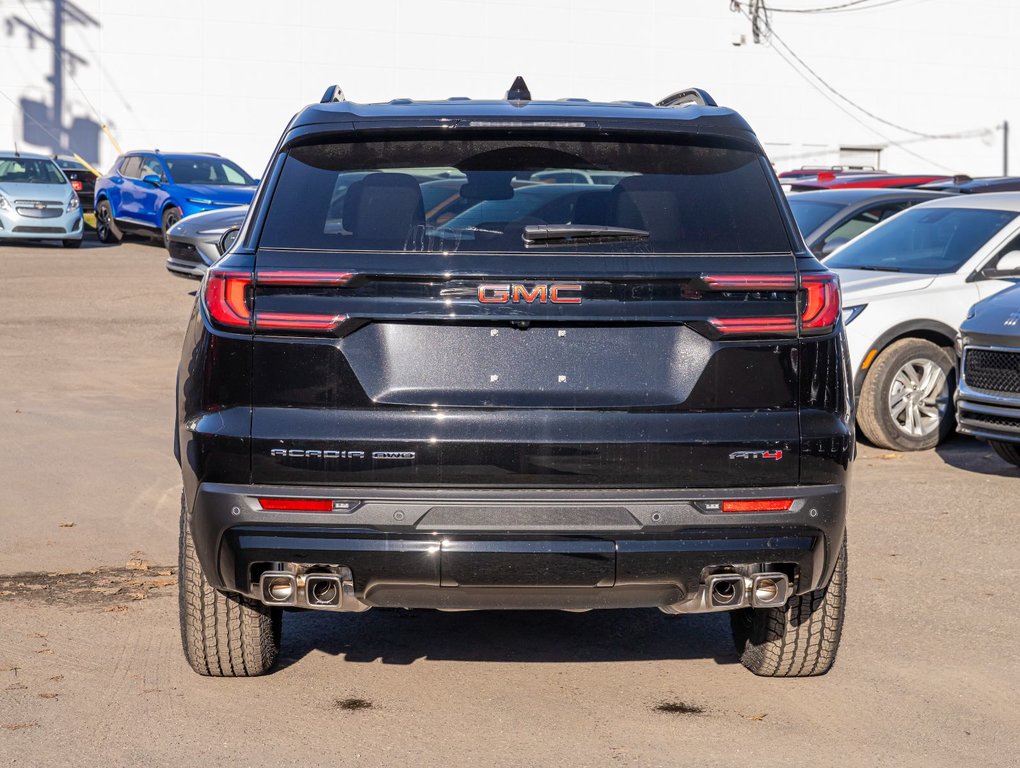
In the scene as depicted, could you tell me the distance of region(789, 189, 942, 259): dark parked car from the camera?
12859mm

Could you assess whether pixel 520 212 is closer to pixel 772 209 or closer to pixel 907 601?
pixel 772 209

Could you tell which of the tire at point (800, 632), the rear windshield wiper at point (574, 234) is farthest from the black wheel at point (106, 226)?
the rear windshield wiper at point (574, 234)

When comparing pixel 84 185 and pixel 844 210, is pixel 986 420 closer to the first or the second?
pixel 844 210

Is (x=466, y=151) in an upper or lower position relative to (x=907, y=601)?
upper

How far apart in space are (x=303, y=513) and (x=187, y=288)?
16187 mm

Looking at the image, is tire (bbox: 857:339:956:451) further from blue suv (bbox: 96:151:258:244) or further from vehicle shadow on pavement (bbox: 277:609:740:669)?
blue suv (bbox: 96:151:258:244)

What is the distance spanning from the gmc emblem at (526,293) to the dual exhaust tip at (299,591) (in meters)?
0.94

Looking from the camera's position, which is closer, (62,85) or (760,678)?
(760,678)

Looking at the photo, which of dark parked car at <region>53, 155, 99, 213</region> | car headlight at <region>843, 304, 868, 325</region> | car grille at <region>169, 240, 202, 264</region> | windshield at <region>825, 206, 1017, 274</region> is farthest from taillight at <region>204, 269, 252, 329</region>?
dark parked car at <region>53, 155, 99, 213</region>

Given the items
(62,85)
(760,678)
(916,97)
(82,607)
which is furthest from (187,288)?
(916,97)

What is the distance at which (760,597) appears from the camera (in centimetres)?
430

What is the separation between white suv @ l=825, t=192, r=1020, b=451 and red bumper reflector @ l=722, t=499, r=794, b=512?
19.3 feet

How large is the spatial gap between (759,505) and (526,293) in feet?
2.90

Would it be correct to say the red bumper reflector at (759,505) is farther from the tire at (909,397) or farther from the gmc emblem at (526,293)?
the tire at (909,397)
